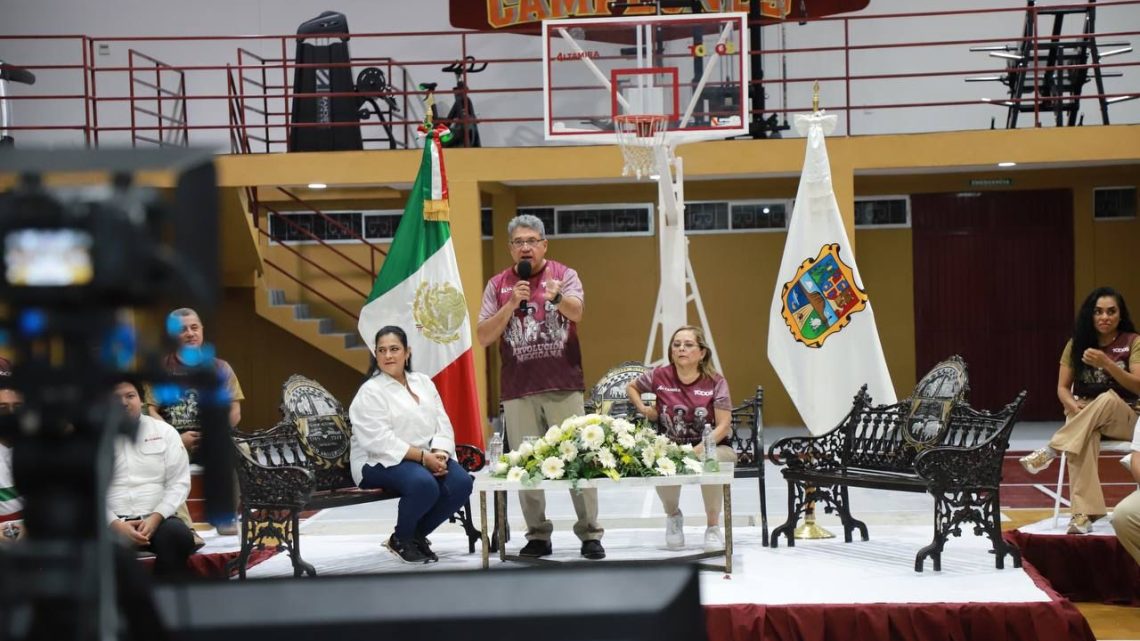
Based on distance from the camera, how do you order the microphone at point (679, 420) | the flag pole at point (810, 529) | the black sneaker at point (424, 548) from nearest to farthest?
the black sneaker at point (424, 548) → the microphone at point (679, 420) → the flag pole at point (810, 529)

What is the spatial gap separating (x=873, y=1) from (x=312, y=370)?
690 cm

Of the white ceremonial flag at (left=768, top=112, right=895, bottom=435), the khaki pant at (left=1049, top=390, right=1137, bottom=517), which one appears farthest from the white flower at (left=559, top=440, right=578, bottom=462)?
the white ceremonial flag at (left=768, top=112, right=895, bottom=435)

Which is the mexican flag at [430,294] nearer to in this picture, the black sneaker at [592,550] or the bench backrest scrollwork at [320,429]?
the bench backrest scrollwork at [320,429]

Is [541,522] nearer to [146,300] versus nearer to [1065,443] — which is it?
[1065,443]

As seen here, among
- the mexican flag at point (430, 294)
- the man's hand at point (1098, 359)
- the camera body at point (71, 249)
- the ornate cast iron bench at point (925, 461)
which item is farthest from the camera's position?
the mexican flag at point (430, 294)

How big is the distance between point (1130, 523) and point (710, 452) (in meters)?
1.72

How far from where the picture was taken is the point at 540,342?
5.80 m

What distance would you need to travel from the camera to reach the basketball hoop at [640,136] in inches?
314

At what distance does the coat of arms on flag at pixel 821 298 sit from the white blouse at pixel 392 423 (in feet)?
9.86

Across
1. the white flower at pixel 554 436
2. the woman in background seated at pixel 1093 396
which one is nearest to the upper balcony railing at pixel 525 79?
the woman in background seated at pixel 1093 396

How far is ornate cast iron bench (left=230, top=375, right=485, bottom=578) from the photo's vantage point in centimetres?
538

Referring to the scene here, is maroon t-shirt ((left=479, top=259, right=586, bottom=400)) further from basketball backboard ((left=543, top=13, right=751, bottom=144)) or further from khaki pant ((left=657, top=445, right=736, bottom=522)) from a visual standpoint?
basketball backboard ((left=543, top=13, right=751, bottom=144))

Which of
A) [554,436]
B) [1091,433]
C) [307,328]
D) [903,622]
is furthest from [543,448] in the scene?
[307,328]

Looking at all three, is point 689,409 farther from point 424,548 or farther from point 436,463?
point 424,548
